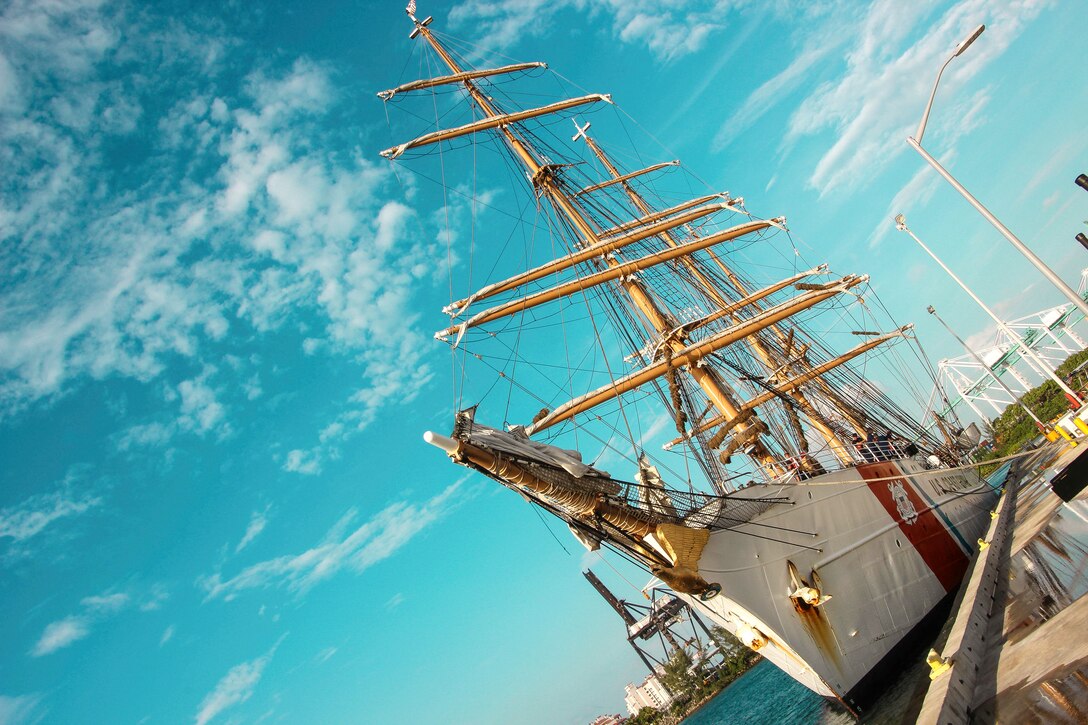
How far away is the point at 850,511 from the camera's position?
1483cm

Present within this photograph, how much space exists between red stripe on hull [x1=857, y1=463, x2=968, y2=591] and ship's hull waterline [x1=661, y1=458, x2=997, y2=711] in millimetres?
56

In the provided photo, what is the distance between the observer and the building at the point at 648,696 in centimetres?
7831

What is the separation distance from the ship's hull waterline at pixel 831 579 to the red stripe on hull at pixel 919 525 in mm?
56

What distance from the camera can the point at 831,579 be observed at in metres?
13.7

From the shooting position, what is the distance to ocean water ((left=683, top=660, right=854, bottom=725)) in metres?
21.2

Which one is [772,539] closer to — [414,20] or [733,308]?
[733,308]

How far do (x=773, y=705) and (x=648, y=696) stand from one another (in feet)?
189

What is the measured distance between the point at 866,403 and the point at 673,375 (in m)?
14.7

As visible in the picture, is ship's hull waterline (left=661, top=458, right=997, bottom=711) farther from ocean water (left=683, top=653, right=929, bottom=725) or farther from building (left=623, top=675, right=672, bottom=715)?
building (left=623, top=675, right=672, bottom=715)

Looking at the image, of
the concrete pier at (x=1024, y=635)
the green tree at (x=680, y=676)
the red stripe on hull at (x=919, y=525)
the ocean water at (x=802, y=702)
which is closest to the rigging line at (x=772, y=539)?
the concrete pier at (x=1024, y=635)

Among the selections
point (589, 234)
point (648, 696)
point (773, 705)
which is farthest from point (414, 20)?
point (648, 696)

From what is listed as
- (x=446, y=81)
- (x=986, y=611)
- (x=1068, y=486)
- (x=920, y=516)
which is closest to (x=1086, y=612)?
(x=986, y=611)

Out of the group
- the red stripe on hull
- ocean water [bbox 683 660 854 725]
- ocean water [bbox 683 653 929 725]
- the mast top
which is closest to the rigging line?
ocean water [bbox 683 653 929 725]

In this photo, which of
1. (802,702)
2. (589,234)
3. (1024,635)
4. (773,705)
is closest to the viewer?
(1024,635)
